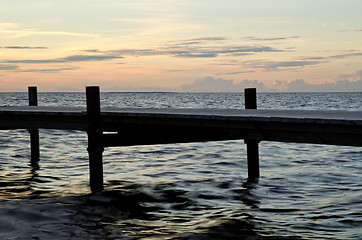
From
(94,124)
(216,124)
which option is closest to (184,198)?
(216,124)

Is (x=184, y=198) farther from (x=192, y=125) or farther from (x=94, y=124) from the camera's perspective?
(x=94, y=124)

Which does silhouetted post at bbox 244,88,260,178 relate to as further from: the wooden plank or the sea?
the wooden plank

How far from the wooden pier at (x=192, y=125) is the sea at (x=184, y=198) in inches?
47.1

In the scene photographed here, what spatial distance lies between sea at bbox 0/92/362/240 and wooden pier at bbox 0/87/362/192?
3.93 feet

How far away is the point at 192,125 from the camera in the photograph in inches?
378

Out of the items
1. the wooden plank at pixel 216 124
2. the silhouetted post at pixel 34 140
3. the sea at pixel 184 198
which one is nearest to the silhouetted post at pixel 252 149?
the sea at pixel 184 198

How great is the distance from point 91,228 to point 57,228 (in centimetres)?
57

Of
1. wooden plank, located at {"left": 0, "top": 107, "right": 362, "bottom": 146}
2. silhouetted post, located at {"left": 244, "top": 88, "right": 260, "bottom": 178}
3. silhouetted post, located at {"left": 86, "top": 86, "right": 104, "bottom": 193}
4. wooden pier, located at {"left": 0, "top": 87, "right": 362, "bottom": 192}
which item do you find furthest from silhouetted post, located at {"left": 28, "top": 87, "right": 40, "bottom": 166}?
silhouetted post, located at {"left": 244, "top": 88, "right": 260, "bottom": 178}

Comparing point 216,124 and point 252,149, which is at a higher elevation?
point 216,124

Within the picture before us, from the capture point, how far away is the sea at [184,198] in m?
8.02

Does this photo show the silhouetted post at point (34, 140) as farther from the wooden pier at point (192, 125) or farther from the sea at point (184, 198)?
the wooden pier at point (192, 125)

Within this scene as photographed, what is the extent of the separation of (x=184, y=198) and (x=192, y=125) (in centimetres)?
182

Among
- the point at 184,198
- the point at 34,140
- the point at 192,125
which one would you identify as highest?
the point at 192,125

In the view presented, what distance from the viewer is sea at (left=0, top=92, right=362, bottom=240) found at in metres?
8.02
